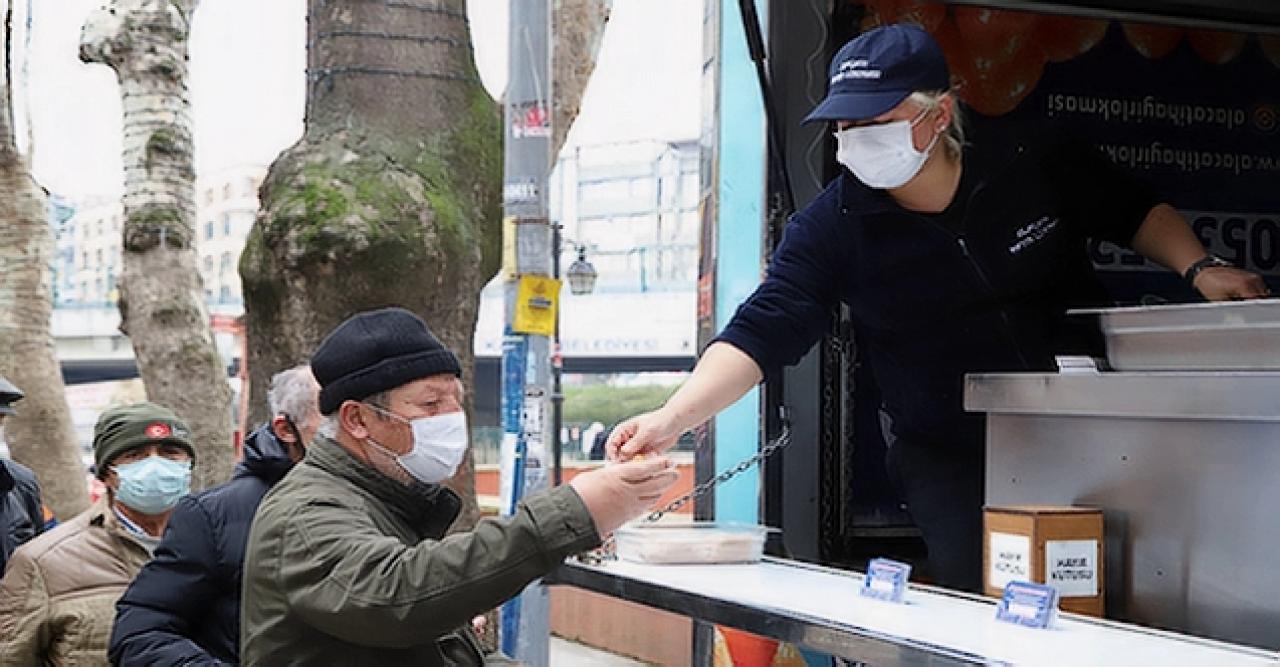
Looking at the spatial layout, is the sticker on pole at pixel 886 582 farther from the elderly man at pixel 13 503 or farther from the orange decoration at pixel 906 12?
the elderly man at pixel 13 503

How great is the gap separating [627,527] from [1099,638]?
1354mm

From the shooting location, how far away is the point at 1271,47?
A: 17.7 feet

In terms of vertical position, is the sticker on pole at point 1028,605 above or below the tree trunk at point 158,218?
below

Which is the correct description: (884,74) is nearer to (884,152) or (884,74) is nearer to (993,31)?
(884,152)

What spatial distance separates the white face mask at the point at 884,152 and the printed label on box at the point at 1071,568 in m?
0.99

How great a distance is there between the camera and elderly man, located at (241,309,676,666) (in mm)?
2355

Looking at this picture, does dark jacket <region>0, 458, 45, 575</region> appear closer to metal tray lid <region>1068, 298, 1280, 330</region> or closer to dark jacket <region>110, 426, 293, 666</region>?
dark jacket <region>110, 426, 293, 666</region>

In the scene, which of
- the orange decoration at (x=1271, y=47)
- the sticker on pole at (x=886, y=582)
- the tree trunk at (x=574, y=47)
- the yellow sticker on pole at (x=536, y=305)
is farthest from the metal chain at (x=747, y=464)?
the tree trunk at (x=574, y=47)

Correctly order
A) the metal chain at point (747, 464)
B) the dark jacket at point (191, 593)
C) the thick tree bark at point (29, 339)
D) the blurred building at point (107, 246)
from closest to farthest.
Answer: the metal chain at point (747, 464), the dark jacket at point (191, 593), the thick tree bark at point (29, 339), the blurred building at point (107, 246)

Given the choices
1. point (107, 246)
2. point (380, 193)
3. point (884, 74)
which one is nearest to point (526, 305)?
point (380, 193)

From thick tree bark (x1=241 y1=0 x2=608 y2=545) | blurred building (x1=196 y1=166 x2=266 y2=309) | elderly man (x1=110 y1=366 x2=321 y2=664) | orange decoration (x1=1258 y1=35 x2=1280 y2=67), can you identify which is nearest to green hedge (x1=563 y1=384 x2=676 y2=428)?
blurred building (x1=196 y1=166 x2=266 y2=309)

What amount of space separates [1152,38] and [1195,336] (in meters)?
2.96

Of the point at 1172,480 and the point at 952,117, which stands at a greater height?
the point at 952,117

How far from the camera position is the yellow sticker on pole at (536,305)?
528 centimetres
